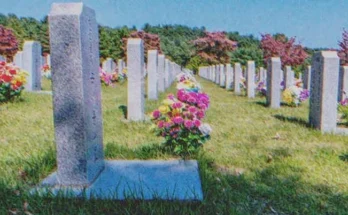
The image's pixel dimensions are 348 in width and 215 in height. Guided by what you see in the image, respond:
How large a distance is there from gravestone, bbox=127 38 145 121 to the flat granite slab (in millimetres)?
3390

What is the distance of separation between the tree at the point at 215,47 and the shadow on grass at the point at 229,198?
151 ft

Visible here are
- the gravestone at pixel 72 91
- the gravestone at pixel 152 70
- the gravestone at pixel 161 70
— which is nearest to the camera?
the gravestone at pixel 72 91

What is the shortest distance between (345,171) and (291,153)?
0.84 meters

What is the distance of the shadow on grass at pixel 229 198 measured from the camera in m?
2.70

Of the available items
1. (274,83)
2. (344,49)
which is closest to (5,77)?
(274,83)

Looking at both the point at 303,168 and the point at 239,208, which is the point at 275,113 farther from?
the point at 239,208

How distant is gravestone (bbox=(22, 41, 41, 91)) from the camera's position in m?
11.4

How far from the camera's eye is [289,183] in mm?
3684

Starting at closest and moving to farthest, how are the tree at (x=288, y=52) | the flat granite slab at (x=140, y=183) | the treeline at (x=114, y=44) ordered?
the flat granite slab at (x=140, y=183)
the tree at (x=288, y=52)
the treeline at (x=114, y=44)

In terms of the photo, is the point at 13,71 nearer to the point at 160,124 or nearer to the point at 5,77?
the point at 5,77

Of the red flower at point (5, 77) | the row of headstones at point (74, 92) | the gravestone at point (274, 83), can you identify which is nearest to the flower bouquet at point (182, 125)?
the row of headstones at point (74, 92)

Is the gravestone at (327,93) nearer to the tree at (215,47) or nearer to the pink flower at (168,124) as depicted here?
the pink flower at (168,124)

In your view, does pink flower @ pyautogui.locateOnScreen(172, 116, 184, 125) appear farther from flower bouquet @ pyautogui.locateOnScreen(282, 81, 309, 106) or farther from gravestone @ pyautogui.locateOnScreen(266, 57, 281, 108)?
flower bouquet @ pyautogui.locateOnScreen(282, 81, 309, 106)

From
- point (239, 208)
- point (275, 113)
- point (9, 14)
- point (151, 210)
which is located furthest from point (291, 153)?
point (9, 14)
